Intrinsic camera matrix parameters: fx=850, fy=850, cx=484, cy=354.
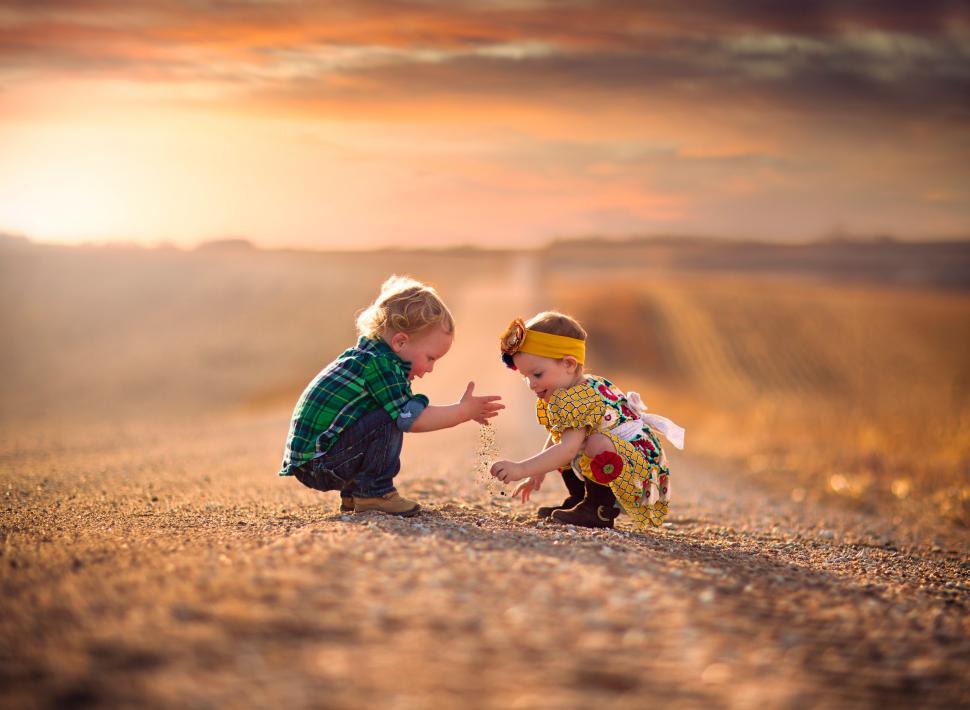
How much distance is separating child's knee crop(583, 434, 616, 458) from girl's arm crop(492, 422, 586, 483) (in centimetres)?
4

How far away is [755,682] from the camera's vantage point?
8.09 feet

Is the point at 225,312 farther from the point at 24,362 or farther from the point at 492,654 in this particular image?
the point at 492,654

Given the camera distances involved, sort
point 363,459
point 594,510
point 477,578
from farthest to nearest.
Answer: point 594,510 < point 363,459 < point 477,578

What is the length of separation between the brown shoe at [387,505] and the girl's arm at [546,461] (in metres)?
0.61

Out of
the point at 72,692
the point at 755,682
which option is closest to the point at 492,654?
the point at 755,682

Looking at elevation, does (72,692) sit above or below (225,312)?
below

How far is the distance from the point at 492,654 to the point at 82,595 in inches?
57.6

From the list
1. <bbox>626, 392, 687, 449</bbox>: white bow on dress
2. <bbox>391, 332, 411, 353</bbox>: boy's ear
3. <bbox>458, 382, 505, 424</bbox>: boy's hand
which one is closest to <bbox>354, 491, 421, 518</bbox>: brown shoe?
<bbox>458, 382, 505, 424</bbox>: boy's hand

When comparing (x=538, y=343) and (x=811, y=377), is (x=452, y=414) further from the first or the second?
(x=811, y=377)

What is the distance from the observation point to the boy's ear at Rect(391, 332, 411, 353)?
4602 mm

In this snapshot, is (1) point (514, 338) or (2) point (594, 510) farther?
(2) point (594, 510)

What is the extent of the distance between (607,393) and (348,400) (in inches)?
56.6

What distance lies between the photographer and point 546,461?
14.2 feet

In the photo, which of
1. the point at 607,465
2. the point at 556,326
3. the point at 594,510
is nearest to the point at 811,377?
the point at 594,510
